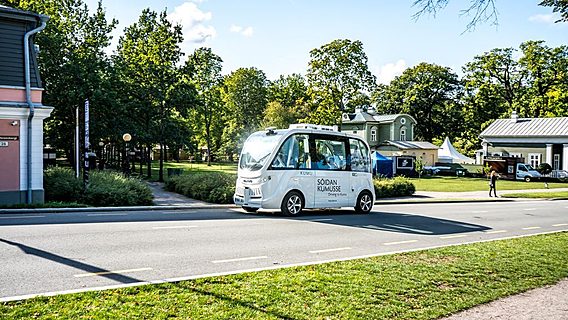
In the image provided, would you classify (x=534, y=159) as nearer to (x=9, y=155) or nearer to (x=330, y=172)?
(x=330, y=172)

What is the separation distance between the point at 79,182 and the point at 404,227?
1226 cm

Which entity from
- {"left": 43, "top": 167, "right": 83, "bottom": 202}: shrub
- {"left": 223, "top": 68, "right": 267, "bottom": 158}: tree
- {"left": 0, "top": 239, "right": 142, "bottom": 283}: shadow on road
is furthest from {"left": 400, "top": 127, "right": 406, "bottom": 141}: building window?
{"left": 0, "top": 239, "right": 142, "bottom": 283}: shadow on road

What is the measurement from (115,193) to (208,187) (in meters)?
4.75

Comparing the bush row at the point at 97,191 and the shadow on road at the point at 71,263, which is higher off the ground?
the bush row at the point at 97,191

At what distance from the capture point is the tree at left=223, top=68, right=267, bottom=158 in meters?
81.6

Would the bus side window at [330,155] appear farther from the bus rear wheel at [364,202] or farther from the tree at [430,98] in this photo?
the tree at [430,98]

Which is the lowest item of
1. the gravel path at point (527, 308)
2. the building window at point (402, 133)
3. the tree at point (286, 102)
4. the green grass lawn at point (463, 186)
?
the green grass lawn at point (463, 186)

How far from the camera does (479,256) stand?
374 inches

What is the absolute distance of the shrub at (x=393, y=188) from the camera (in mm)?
29125

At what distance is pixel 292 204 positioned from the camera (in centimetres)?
1631

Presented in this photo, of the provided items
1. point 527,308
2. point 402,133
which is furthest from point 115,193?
point 402,133

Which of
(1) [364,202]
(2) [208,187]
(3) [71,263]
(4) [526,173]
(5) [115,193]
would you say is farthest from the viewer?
(4) [526,173]

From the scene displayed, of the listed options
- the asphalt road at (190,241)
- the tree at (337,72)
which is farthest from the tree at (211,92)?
the asphalt road at (190,241)

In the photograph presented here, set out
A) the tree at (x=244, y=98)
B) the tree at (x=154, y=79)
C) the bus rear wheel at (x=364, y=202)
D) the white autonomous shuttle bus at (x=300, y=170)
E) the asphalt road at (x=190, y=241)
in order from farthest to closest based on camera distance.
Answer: the tree at (x=244, y=98), the tree at (x=154, y=79), the bus rear wheel at (x=364, y=202), the white autonomous shuttle bus at (x=300, y=170), the asphalt road at (x=190, y=241)
